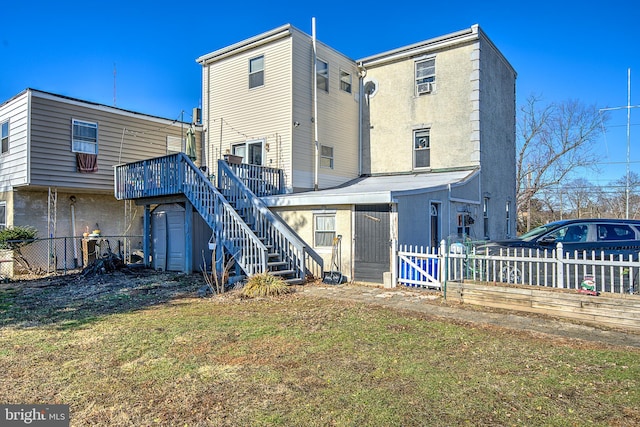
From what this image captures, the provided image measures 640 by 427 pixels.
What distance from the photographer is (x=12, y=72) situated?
20.6m

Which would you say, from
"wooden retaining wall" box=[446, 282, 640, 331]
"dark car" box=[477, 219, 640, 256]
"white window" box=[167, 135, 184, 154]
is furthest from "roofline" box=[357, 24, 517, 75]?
"wooden retaining wall" box=[446, 282, 640, 331]

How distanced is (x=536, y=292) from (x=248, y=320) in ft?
16.5

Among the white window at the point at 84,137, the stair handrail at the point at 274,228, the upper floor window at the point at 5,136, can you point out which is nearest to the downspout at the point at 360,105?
the stair handrail at the point at 274,228

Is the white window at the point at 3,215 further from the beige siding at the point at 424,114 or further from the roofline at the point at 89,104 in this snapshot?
the beige siding at the point at 424,114

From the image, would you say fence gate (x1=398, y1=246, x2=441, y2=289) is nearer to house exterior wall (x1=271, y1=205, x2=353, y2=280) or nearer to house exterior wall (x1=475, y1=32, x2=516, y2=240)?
house exterior wall (x1=271, y1=205, x2=353, y2=280)

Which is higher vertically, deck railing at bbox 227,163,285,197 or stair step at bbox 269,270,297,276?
deck railing at bbox 227,163,285,197

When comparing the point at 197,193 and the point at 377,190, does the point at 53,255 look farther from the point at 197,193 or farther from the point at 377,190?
the point at 377,190

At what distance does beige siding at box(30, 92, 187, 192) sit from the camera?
13.7 metres

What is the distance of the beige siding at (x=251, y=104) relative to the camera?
1425cm

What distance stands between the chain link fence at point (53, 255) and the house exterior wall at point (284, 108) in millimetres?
5123

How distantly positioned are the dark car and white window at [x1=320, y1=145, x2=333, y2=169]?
7085 millimetres

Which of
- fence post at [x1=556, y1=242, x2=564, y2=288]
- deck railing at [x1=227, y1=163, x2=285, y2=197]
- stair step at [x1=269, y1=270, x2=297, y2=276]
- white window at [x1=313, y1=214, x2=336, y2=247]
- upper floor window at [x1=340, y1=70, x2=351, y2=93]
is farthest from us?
upper floor window at [x1=340, y1=70, x2=351, y2=93]

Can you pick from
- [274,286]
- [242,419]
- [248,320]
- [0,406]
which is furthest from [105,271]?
[242,419]

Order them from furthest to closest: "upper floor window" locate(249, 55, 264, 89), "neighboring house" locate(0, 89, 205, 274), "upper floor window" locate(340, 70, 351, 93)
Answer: "upper floor window" locate(340, 70, 351, 93), "upper floor window" locate(249, 55, 264, 89), "neighboring house" locate(0, 89, 205, 274)
